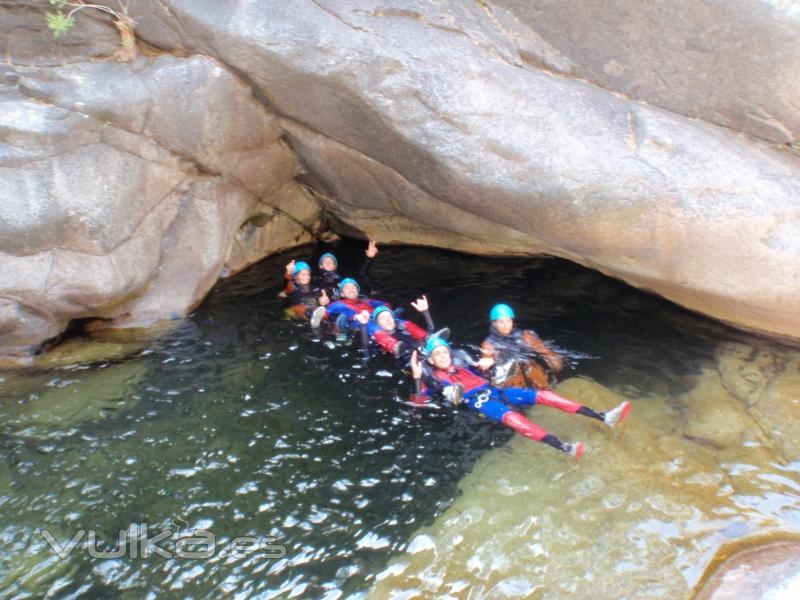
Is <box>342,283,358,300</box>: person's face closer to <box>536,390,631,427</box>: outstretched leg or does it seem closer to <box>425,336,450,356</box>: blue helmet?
<box>425,336,450,356</box>: blue helmet

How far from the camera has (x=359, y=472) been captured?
6.45 meters

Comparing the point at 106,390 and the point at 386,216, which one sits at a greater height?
the point at 386,216

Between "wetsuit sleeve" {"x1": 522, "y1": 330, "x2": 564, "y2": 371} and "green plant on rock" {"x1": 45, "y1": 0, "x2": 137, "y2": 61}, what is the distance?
6.89 meters

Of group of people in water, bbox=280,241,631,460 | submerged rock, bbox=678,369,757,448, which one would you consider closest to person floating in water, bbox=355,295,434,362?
group of people in water, bbox=280,241,631,460

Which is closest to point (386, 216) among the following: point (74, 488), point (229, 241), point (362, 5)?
point (229, 241)

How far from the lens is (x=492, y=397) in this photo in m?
7.45

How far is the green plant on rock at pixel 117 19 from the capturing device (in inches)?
320

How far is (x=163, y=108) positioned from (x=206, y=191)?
1496 millimetres

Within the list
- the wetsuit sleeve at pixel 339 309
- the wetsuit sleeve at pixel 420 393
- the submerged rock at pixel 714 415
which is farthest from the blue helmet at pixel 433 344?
the submerged rock at pixel 714 415

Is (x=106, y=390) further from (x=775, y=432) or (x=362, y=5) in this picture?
(x=775, y=432)

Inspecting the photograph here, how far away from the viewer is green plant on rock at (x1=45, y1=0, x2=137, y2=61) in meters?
8.12

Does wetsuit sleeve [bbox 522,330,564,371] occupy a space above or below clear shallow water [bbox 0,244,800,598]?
above

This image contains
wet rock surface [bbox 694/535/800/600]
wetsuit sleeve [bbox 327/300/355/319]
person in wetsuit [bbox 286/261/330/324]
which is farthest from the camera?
person in wetsuit [bbox 286/261/330/324]

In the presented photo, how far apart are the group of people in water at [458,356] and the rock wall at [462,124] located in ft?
5.40
